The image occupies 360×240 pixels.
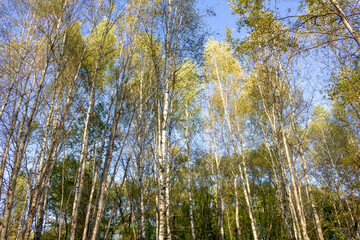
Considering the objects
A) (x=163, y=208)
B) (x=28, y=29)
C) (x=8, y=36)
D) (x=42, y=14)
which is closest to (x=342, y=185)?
(x=163, y=208)

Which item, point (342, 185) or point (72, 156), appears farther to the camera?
point (72, 156)

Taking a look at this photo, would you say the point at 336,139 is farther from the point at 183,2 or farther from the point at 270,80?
the point at 183,2

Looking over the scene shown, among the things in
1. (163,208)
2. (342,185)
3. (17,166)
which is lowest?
(163,208)

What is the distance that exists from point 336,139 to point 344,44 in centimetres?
996

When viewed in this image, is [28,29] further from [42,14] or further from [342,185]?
[342,185]

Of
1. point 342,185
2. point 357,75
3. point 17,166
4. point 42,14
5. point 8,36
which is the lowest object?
point 342,185

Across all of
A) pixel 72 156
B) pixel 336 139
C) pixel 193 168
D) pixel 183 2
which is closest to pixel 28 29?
pixel 183 2

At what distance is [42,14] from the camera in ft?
19.2

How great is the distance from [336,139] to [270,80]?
10.9 meters

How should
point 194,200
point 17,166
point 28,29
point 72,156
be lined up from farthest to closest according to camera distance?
point 194,200
point 72,156
point 28,29
point 17,166

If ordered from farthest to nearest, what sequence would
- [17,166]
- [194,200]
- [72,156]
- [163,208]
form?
[194,200], [72,156], [17,166], [163,208]

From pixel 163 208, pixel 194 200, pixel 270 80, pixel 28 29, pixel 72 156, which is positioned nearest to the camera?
pixel 163 208

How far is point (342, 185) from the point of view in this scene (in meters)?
7.74

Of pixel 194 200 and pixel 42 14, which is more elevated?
pixel 42 14
